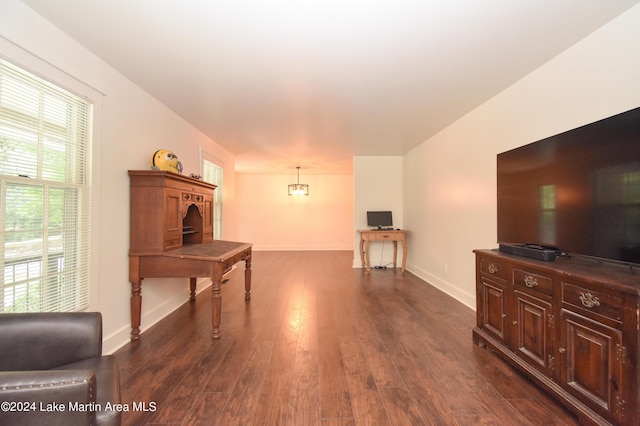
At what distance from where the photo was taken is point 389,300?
12.3 feet

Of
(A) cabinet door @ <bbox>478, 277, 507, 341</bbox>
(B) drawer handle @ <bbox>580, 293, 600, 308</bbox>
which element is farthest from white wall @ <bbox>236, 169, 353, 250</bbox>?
(B) drawer handle @ <bbox>580, 293, 600, 308</bbox>

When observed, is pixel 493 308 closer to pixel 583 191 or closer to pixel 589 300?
pixel 589 300

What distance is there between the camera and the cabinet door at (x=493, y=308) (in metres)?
2.16

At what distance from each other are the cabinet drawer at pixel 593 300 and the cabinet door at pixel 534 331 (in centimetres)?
18

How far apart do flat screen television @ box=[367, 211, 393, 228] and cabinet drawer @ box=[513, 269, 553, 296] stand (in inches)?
149

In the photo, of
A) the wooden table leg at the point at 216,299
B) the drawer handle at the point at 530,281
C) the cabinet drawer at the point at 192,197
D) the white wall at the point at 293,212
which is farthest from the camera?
the white wall at the point at 293,212

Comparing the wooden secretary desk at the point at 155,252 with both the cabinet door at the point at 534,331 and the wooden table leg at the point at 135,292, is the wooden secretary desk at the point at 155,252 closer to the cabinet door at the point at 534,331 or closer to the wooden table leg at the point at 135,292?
the wooden table leg at the point at 135,292

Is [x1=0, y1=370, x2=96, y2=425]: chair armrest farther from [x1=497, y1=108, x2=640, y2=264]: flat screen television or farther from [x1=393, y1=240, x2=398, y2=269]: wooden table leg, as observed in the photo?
[x1=393, y1=240, x2=398, y2=269]: wooden table leg

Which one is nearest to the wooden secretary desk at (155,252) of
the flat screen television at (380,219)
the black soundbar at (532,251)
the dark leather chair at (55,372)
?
the dark leather chair at (55,372)

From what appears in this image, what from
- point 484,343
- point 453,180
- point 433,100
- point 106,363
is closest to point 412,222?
point 453,180

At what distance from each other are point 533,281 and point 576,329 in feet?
1.18

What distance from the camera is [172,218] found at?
8.93 feet

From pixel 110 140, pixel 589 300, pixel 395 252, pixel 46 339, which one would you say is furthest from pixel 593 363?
pixel 395 252

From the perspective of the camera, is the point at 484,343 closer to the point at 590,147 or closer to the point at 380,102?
the point at 590,147
